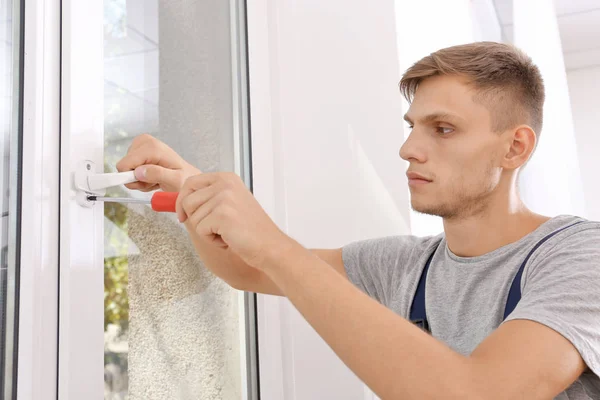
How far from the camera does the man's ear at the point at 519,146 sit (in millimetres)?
1063

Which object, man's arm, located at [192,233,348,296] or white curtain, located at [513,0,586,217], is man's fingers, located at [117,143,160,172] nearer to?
man's arm, located at [192,233,348,296]

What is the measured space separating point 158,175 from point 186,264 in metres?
0.23

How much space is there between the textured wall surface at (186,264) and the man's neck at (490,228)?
437 mm

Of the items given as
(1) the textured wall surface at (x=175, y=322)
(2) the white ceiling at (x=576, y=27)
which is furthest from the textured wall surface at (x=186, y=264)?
(2) the white ceiling at (x=576, y=27)

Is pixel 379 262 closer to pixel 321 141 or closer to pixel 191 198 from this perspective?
pixel 321 141

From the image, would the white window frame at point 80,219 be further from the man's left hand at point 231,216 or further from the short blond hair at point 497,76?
the short blond hair at point 497,76

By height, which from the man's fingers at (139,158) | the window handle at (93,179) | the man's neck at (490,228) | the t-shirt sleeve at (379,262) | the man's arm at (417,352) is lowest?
the man's arm at (417,352)

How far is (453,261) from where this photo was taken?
3.54ft

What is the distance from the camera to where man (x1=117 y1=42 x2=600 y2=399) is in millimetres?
667

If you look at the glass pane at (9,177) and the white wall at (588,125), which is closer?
the glass pane at (9,177)

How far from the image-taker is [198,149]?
1088mm

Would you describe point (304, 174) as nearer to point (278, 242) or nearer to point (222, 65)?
point (222, 65)

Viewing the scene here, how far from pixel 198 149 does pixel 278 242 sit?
16.2 inches

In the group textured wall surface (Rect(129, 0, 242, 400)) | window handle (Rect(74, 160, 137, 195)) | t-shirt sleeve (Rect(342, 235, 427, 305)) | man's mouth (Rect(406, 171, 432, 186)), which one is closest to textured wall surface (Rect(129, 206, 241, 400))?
textured wall surface (Rect(129, 0, 242, 400))
